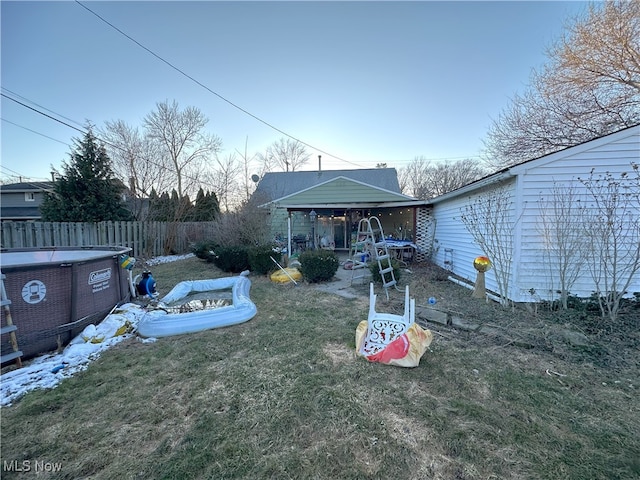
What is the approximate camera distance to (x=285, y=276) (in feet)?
24.9

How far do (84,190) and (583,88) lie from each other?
767 inches

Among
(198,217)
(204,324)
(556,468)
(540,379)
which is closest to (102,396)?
(204,324)

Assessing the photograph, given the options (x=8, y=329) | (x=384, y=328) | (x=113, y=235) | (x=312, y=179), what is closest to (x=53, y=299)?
(x=8, y=329)

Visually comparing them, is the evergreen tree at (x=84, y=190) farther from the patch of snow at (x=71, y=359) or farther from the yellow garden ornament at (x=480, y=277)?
the yellow garden ornament at (x=480, y=277)

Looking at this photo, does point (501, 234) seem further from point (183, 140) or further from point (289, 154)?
point (289, 154)

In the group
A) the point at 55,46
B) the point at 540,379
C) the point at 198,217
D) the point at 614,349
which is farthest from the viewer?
the point at 198,217

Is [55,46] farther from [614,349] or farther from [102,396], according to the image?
[614,349]

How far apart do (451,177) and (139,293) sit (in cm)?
3095

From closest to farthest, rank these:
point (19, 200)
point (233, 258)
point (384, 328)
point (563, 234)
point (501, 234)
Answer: point (384, 328) < point (563, 234) < point (501, 234) < point (233, 258) < point (19, 200)

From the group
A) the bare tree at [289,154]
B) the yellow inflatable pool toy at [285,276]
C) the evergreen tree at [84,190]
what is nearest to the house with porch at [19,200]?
the evergreen tree at [84,190]

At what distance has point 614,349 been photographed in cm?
334

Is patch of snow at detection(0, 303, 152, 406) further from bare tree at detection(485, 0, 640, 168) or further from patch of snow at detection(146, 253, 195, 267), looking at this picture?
bare tree at detection(485, 0, 640, 168)

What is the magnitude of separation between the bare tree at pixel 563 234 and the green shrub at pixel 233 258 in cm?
789

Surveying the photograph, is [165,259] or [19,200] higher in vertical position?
[19,200]
